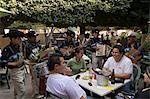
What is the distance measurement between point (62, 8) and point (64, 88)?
53.8ft

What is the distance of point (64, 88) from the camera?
493 cm

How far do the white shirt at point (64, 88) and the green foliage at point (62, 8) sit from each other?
16.1 meters

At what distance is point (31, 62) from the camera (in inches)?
341

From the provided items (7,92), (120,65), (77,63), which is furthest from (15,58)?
(7,92)

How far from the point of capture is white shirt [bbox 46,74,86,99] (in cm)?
491

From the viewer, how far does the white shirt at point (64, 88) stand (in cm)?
491

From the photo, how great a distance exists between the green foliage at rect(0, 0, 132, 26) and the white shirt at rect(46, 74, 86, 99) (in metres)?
16.1

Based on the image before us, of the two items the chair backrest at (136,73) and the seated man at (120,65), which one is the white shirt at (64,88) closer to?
the seated man at (120,65)

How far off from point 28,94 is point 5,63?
7.98 feet

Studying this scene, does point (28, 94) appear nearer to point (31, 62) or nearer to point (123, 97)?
point (31, 62)

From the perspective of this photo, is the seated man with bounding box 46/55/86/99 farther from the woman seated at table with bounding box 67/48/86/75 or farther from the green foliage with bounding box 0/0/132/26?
the green foliage with bounding box 0/0/132/26

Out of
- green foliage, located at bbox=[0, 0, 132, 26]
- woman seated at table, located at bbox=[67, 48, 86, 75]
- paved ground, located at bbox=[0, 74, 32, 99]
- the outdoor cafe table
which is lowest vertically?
paved ground, located at bbox=[0, 74, 32, 99]

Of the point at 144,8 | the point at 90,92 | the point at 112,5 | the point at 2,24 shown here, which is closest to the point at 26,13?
the point at 2,24

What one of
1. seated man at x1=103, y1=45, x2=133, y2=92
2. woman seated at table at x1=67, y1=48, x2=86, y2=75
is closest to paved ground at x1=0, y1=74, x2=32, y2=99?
woman seated at table at x1=67, y1=48, x2=86, y2=75
